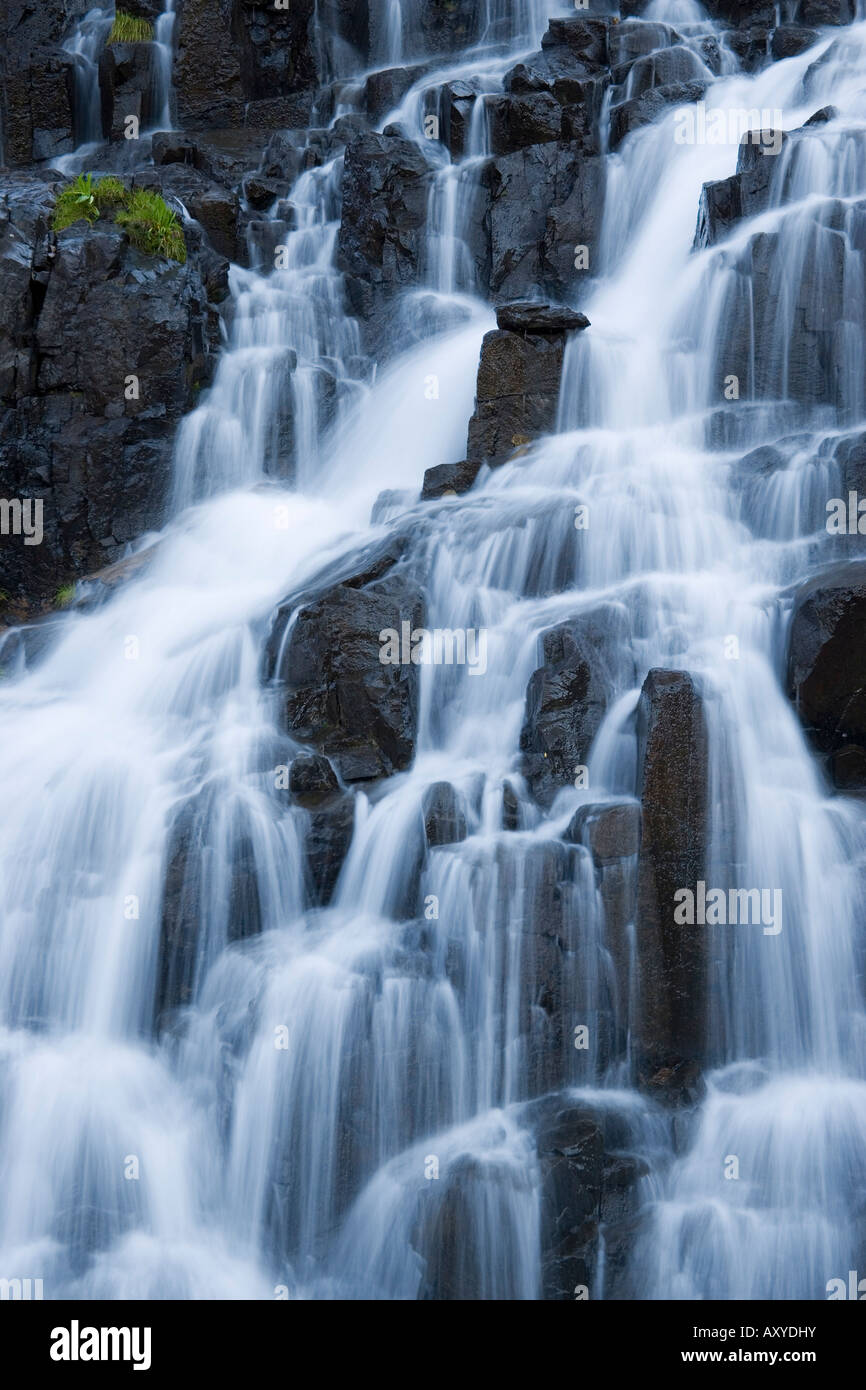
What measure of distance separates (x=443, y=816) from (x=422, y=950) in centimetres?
87

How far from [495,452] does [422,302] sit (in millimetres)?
4159

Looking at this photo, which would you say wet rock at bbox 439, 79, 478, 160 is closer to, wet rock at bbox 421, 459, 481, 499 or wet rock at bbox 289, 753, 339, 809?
wet rock at bbox 421, 459, 481, 499

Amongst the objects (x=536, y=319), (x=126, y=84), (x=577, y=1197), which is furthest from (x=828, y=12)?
(x=577, y=1197)

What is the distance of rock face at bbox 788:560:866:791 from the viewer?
857 cm

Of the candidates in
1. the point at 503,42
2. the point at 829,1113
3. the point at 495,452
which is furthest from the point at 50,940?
the point at 503,42

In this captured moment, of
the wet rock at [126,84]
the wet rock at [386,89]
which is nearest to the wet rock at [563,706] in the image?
the wet rock at [386,89]

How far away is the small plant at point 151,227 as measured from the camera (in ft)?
47.2

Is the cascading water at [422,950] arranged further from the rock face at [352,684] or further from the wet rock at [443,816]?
the rock face at [352,684]

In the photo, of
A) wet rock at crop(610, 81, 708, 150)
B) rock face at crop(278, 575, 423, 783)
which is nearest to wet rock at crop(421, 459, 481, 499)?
rock face at crop(278, 575, 423, 783)

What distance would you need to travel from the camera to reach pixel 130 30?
20109 millimetres

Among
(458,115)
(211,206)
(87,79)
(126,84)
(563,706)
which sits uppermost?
(87,79)

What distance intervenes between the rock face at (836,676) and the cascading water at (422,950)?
8.4 inches

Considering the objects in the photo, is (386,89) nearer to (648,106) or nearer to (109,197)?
(648,106)

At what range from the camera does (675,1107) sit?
735 centimetres
